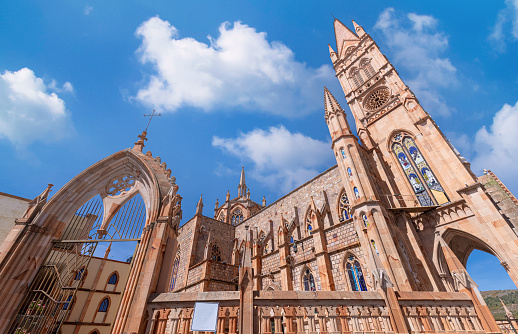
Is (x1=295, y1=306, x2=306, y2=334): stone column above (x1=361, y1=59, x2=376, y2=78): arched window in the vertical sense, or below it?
below

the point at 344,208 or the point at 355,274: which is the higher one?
the point at 344,208

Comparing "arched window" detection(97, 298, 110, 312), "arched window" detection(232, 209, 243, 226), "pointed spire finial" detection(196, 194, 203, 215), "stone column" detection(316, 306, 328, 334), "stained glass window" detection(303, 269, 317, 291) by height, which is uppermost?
"arched window" detection(232, 209, 243, 226)

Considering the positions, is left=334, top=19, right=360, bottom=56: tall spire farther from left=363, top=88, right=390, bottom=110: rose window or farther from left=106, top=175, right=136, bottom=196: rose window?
left=106, top=175, right=136, bottom=196: rose window

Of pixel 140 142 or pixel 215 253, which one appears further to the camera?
pixel 215 253

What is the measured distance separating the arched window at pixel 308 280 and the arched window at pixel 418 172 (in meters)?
8.89

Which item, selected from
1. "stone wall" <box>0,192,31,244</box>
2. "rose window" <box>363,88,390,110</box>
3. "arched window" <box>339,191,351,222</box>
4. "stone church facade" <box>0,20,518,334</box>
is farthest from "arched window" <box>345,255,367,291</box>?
"stone wall" <box>0,192,31,244</box>

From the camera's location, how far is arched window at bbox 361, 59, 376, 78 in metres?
23.7

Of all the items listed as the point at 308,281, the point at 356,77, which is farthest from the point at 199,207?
the point at 356,77

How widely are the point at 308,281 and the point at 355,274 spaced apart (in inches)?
137

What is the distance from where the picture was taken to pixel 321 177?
20344 mm

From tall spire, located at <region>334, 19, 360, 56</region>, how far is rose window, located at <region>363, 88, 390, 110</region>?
9666mm

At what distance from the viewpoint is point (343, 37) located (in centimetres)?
3003

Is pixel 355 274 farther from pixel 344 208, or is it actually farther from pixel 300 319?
pixel 300 319

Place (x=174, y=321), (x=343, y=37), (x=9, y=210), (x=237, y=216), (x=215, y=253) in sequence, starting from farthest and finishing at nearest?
(x=237, y=216) → (x=343, y=37) → (x=215, y=253) → (x=9, y=210) → (x=174, y=321)
